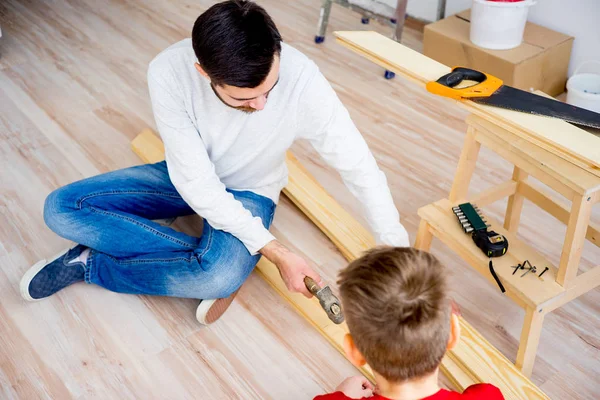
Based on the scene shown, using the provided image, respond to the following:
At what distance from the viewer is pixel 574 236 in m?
1.47

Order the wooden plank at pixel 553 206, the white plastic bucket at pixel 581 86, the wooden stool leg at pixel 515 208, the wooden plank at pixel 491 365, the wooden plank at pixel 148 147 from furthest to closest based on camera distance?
the white plastic bucket at pixel 581 86
the wooden plank at pixel 148 147
the wooden stool leg at pixel 515 208
the wooden plank at pixel 553 206
the wooden plank at pixel 491 365

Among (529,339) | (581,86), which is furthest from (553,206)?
(581,86)

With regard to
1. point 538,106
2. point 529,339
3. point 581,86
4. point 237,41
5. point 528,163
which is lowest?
point 581,86

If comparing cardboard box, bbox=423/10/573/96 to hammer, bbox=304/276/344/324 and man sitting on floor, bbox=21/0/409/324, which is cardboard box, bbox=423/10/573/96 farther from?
hammer, bbox=304/276/344/324

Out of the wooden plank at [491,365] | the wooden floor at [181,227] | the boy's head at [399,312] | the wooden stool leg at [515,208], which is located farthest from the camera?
the wooden stool leg at [515,208]

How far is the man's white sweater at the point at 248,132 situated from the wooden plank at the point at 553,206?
50 centimetres

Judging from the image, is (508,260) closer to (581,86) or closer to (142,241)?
(142,241)

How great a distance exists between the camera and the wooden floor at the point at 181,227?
5.41 ft

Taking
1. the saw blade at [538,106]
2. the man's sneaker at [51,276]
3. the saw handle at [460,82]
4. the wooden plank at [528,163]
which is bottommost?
the man's sneaker at [51,276]

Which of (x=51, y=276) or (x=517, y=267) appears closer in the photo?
(x=517, y=267)

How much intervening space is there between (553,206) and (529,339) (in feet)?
1.54

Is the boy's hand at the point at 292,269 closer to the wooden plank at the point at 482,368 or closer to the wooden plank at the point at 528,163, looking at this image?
the wooden plank at the point at 482,368

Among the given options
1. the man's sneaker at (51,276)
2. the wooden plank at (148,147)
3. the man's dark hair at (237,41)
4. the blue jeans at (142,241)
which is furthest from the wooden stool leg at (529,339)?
the wooden plank at (148,147)

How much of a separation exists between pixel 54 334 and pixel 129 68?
5.44 feet
